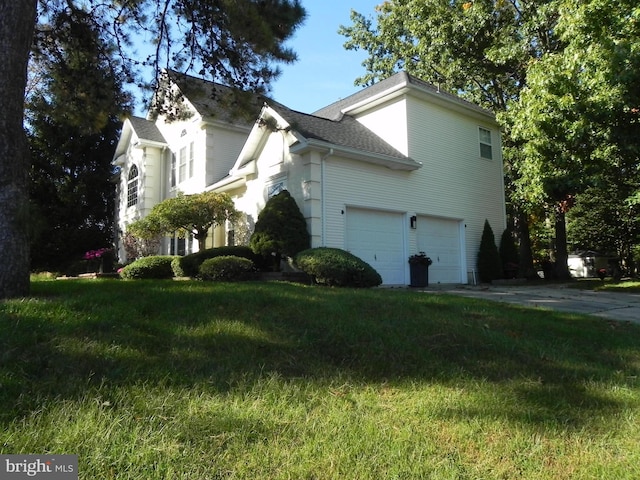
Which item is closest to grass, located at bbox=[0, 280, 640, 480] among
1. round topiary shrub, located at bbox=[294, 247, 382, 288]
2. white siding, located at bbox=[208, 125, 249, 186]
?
round topiary shrub, located at bbox=[294, 247, 382, 288]

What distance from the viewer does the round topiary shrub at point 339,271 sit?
31.0 ft

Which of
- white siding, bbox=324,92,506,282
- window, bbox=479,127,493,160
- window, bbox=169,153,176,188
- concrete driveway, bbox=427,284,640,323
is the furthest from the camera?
window, bbox=169,153,176,188

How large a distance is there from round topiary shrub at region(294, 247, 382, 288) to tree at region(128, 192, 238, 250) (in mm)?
4424

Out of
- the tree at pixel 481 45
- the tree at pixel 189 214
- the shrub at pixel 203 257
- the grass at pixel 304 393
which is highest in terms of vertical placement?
the tree at pixel 481 45

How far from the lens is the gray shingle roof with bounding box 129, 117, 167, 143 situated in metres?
19.2

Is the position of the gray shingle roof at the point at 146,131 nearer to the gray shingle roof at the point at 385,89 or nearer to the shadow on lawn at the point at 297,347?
the gray shingle roof at the point at 385,89

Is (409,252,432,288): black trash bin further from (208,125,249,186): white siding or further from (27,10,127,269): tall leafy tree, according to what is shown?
(27,10,127,269): tall leafy tree

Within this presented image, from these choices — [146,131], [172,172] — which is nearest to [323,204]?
[172,172]

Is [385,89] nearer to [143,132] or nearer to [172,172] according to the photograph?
[172,172]

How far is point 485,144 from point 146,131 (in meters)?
13.7

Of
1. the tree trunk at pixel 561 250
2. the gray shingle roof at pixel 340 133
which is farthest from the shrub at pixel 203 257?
the tree trunk at pixel 561 250

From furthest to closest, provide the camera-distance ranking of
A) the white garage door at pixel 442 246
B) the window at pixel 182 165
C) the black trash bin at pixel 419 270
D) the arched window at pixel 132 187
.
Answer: the arched window at pixel 132 187 < the window at pixel 182 165 < the white garage door at pixel 442 246 < the black trash bin at pixel 419 270

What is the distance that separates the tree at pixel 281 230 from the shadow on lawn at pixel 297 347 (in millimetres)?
4564

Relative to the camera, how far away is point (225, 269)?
33.0ft
